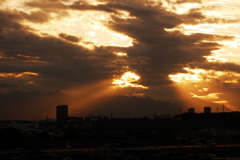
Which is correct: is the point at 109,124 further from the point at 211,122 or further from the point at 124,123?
the point at 211,122

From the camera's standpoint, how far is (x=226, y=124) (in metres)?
119

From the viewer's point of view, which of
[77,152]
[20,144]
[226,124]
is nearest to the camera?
[77,152]

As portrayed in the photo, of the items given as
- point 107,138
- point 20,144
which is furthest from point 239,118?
point 20,144

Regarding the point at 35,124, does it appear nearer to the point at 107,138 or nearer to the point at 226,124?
the point at 226,124

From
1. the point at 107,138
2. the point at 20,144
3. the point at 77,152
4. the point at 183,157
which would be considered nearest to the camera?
the point at 183,157

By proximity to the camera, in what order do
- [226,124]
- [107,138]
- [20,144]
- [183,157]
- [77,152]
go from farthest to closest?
[226,124] < [107,138] < [20,144] < [77,152] < [183,157]

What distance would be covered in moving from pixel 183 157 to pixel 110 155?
6672 mm

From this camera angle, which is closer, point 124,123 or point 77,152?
point 77,152

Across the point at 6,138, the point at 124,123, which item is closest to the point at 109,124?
the point at 124,123

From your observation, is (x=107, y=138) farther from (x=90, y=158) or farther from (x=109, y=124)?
(x=109, y=124)

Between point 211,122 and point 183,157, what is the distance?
300ft

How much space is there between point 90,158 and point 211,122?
306ft

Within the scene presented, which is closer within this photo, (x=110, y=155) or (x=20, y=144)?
(x=110, y=155)

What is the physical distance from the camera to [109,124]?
12394cm
